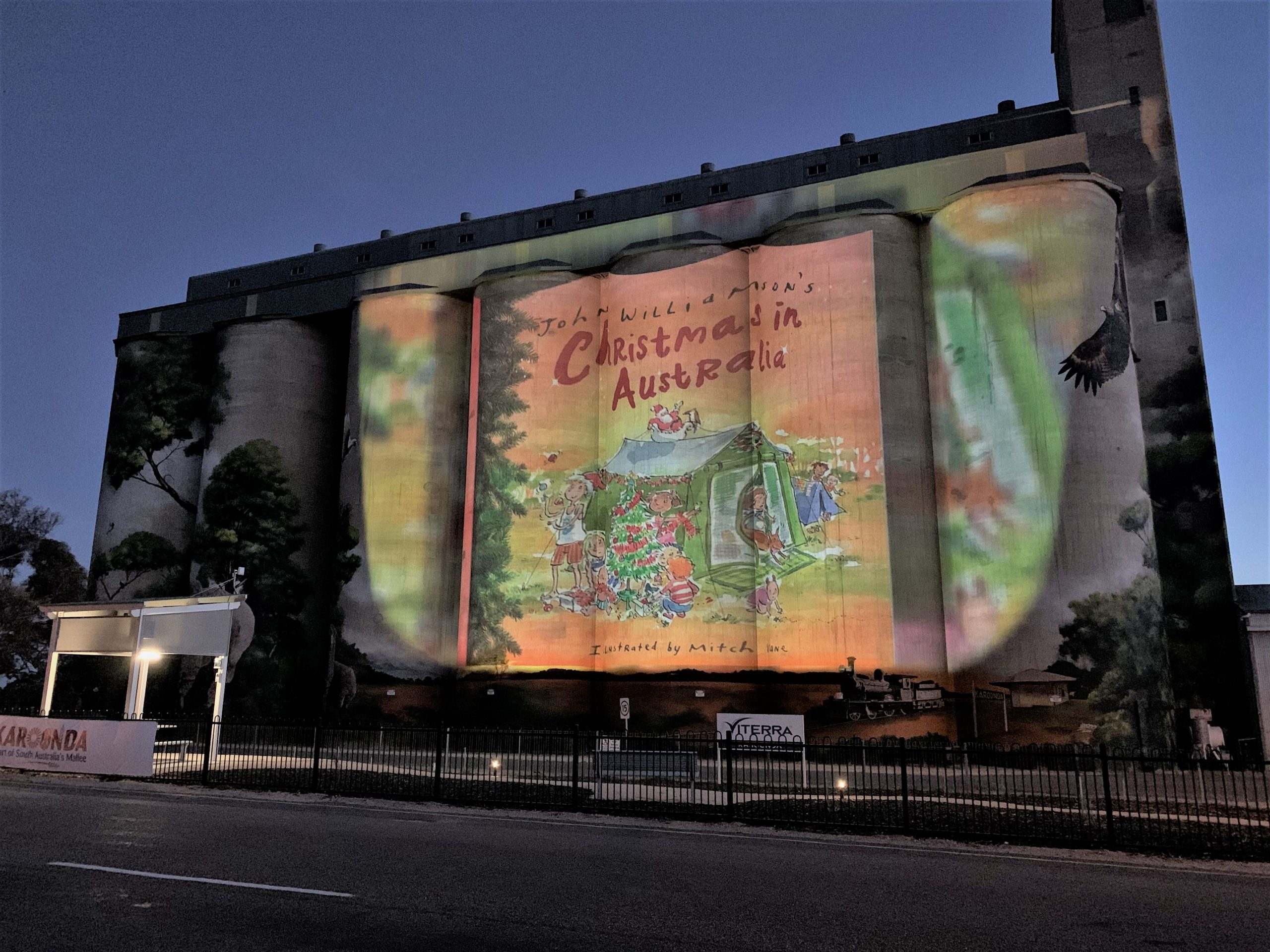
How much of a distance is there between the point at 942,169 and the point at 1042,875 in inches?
1346

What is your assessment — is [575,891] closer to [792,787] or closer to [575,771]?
[575,771]

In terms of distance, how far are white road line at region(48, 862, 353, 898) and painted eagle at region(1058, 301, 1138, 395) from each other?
33.0 metres

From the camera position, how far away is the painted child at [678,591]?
3988cm

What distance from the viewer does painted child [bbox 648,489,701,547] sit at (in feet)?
133

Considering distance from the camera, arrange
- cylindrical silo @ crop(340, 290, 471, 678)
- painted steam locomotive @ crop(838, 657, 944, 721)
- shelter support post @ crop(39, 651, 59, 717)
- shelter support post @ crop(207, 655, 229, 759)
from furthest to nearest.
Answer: cylindrical silo @ crop(340, 290, 471, 678), painted steam locomotive @ crop(838, 657, 944, 721), shelter support post @ crop(39, 651, 59, 717), shelter support post @ crop(207, 655, 229, 759)

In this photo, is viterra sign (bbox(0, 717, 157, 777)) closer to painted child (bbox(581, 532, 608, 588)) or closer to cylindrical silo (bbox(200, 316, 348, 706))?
painted child (bbox(581, 532, 608, 588))

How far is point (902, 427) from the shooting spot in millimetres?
38031

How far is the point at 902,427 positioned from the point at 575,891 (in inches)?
1204

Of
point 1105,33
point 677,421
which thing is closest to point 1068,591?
point 677,421

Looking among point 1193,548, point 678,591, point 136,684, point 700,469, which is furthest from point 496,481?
point 1193,548

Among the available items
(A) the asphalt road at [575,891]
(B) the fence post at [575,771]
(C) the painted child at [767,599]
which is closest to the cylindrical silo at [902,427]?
(C) the painted child at [767,599]

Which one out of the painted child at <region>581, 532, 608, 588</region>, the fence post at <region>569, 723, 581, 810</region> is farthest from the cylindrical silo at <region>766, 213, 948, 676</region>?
the fence post at <region>569, 723, 581, 810</region>

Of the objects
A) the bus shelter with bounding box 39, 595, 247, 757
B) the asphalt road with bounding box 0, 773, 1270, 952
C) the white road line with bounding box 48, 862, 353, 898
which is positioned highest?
the bus shelter with bounding box 39, 595, 247, 757

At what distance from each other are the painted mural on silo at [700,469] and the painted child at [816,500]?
3.8 inches
